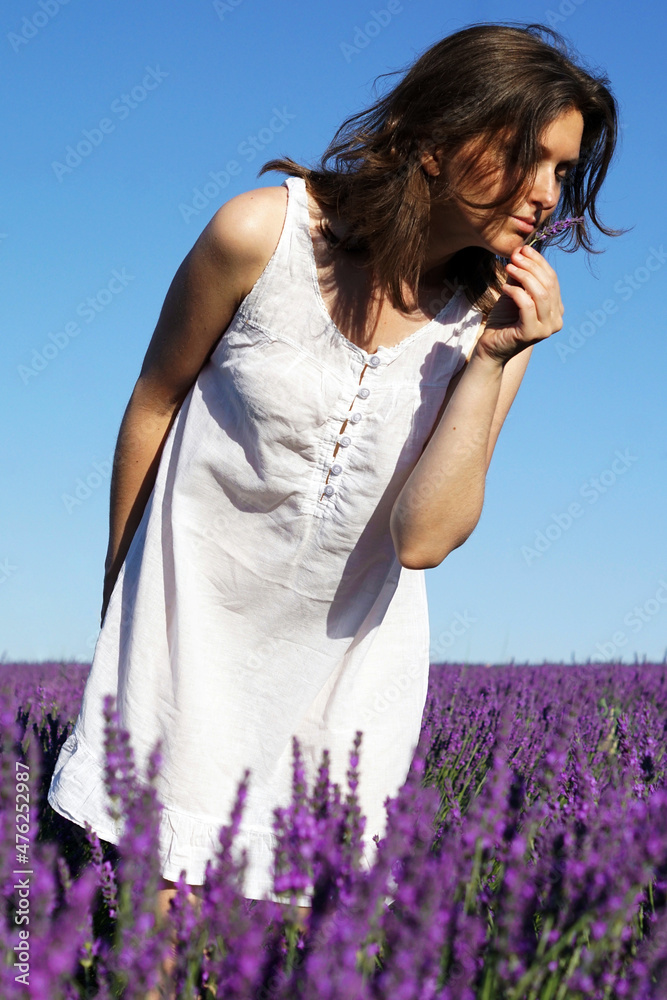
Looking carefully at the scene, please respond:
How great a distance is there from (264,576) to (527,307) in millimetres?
714

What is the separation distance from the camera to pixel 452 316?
7.02ft

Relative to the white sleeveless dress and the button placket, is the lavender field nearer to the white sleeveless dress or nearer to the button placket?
the white sleeveless dress

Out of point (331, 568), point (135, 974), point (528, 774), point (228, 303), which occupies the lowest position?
point (135, 974)

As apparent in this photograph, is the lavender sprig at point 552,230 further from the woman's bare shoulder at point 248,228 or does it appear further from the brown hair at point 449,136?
the woman's bare shoulder at point 248,228

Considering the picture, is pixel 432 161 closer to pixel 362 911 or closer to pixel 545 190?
pixel 545 190

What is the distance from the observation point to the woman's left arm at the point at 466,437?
6.01ft

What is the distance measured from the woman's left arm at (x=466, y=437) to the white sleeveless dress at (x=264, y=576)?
0.13 metres

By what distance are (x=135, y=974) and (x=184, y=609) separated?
0.97 m

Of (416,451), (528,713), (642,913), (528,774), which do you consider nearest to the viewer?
(642,913)

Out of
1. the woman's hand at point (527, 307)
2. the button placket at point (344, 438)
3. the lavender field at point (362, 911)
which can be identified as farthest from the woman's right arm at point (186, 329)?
the lavender field at point (362, 911)

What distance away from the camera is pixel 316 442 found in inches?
76.1

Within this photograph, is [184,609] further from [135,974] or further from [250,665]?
[135,974]

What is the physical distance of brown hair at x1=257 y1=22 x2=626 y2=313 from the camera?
1886 millimetres

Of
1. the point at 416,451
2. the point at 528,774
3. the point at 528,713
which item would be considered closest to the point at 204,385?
the point at 416,451
